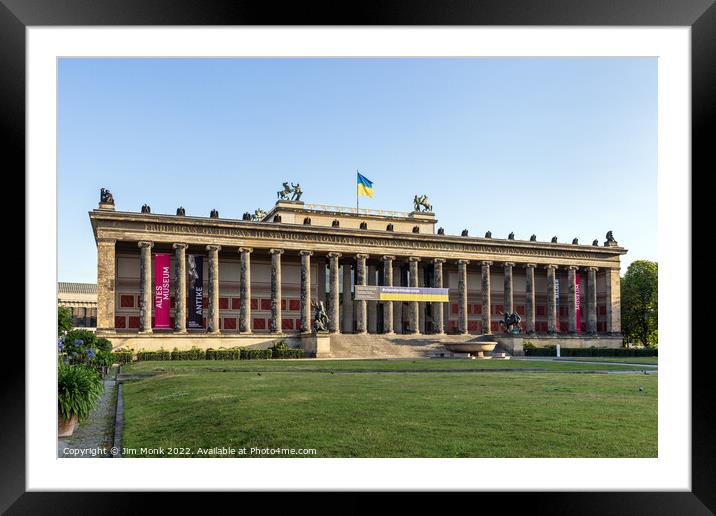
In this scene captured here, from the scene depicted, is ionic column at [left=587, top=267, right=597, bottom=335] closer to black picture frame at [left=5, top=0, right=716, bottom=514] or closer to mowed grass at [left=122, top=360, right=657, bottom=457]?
mowed grass at [left=122, top=360, right=657, bottom=457]

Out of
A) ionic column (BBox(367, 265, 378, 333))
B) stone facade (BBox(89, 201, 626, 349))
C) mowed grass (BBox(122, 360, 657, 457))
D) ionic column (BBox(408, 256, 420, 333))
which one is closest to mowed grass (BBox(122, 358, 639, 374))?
mowed grass (BBox(122, 360, 657, 457))

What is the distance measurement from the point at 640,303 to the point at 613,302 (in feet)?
21.1

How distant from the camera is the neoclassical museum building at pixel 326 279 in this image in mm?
55438

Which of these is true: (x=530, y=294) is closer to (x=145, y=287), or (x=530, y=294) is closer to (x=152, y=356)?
(x=145, y=287)

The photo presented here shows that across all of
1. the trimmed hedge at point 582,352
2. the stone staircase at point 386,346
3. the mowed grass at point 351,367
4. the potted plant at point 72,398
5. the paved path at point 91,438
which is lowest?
the trimmed hedge at point 582,352

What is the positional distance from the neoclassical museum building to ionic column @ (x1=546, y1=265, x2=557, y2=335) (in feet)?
0.39

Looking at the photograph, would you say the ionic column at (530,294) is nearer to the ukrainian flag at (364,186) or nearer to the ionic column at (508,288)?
the ionic column at (508,288)

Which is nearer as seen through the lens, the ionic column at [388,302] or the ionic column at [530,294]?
the ionic column at [388,302]

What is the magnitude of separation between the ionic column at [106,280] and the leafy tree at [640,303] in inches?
2345

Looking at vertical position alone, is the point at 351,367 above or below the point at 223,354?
above

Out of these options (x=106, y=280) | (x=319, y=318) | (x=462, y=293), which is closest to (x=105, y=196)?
(x=106, y=280)

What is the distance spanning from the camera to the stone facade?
56000mm

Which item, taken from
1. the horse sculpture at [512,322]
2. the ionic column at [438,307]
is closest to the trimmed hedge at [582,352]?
the horse sculpture at [512,322]

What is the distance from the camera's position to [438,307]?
67.6 metres
